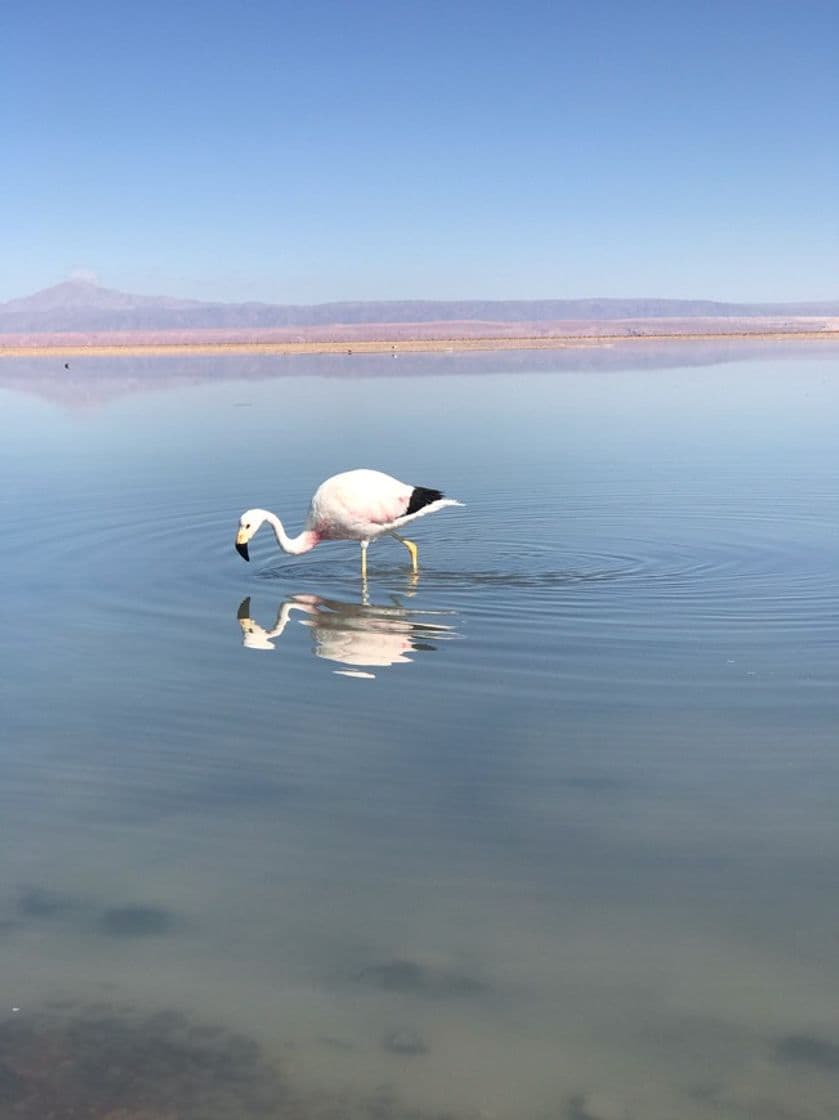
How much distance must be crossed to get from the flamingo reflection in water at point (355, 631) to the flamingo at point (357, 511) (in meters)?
1.37

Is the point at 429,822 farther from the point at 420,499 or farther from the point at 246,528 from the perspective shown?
the point at 420,499

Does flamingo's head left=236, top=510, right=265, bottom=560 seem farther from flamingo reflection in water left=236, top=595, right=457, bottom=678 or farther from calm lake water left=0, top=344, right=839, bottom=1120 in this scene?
flamingo reflection in water left=236, top=595, right=457, bottom=678

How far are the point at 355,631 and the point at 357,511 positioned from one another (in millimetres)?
3045

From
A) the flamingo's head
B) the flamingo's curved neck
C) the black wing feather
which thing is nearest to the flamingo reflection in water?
the flamingo's head

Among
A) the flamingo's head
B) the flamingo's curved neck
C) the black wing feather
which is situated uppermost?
the black wing feather

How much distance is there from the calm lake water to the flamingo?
1.55 feet

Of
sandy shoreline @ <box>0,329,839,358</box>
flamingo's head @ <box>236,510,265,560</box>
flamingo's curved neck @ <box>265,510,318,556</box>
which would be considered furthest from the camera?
sandy shoreline @ <box>0,329,839,358</box>

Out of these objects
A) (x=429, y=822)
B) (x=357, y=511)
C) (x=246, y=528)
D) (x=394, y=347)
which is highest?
(x=394, y=347)

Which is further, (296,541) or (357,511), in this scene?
(296,541)

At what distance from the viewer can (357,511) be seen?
51.2 feet

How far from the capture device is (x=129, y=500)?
842 inches

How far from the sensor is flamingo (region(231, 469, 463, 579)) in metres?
15.6

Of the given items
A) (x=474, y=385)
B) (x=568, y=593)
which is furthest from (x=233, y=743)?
(x=474, y=385)

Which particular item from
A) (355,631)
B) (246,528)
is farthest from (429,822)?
(246,528)
